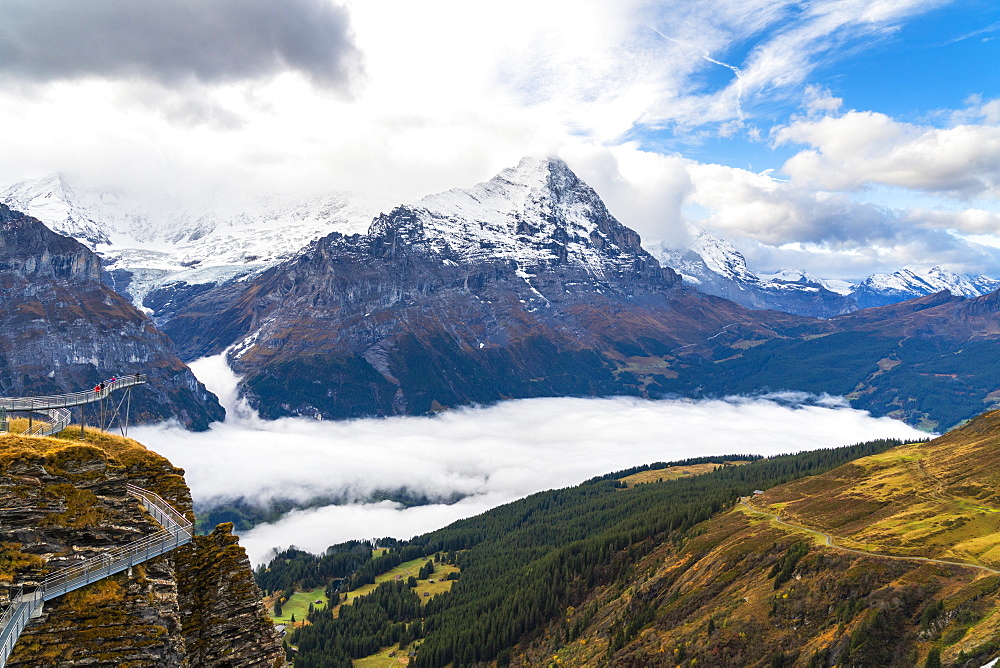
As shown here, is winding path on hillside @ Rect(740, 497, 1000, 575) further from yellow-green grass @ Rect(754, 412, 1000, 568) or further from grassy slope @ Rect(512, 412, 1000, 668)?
grassy slope @ Rect(512, 412, 1000, 668)

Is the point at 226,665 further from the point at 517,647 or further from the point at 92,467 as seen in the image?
the point at 517,647

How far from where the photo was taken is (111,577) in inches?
1597

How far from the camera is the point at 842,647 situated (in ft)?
332

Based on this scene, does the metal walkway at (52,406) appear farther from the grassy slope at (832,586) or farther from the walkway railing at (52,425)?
the grassy slope at (832,586)

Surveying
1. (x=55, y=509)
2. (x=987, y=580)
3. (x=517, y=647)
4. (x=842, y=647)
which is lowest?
(x=517, y=647)

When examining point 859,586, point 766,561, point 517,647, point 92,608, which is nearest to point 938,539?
point 859,586

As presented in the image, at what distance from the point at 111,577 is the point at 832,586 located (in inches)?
4926

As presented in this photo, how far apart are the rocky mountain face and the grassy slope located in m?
92.9

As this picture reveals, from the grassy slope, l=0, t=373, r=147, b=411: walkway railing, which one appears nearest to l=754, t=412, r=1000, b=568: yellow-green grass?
the grassy slope

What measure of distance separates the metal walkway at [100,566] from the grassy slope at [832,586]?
9795 cm

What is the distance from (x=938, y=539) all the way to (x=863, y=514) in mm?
28638

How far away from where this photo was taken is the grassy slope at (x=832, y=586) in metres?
97.9

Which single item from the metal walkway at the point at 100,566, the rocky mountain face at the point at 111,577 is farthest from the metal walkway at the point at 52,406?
the metal walkway at the point at 100,566

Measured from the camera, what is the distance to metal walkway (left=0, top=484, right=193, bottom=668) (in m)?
36.0
